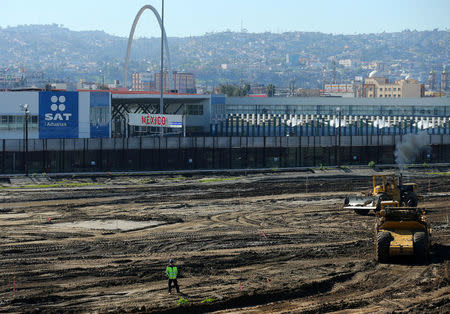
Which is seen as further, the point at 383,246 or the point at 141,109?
the point at 141,109

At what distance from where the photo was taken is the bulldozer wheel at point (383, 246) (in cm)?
3112

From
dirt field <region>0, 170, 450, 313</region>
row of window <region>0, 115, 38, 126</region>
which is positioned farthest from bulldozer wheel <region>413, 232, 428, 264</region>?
row of window <region>0, 115, 38, 126</region>

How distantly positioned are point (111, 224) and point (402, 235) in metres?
17.0

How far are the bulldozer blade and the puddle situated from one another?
11.3m

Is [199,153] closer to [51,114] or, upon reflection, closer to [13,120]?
[51,114]

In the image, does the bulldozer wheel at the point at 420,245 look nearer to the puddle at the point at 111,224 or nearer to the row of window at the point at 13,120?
the puddle at the point at 111,224

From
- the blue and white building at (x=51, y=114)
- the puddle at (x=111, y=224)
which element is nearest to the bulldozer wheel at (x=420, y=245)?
the puddle at (x=111, y=224)

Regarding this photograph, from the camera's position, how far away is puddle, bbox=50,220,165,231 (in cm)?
4031

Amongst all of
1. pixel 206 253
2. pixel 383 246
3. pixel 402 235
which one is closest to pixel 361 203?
pixel 402 235

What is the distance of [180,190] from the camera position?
55.8m

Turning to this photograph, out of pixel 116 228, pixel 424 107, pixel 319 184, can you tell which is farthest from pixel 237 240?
pixel 424 107

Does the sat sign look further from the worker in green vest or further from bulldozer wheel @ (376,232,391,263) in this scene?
the worker in green vest

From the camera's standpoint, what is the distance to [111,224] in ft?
135

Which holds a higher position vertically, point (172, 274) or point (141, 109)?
point (141, 109)
